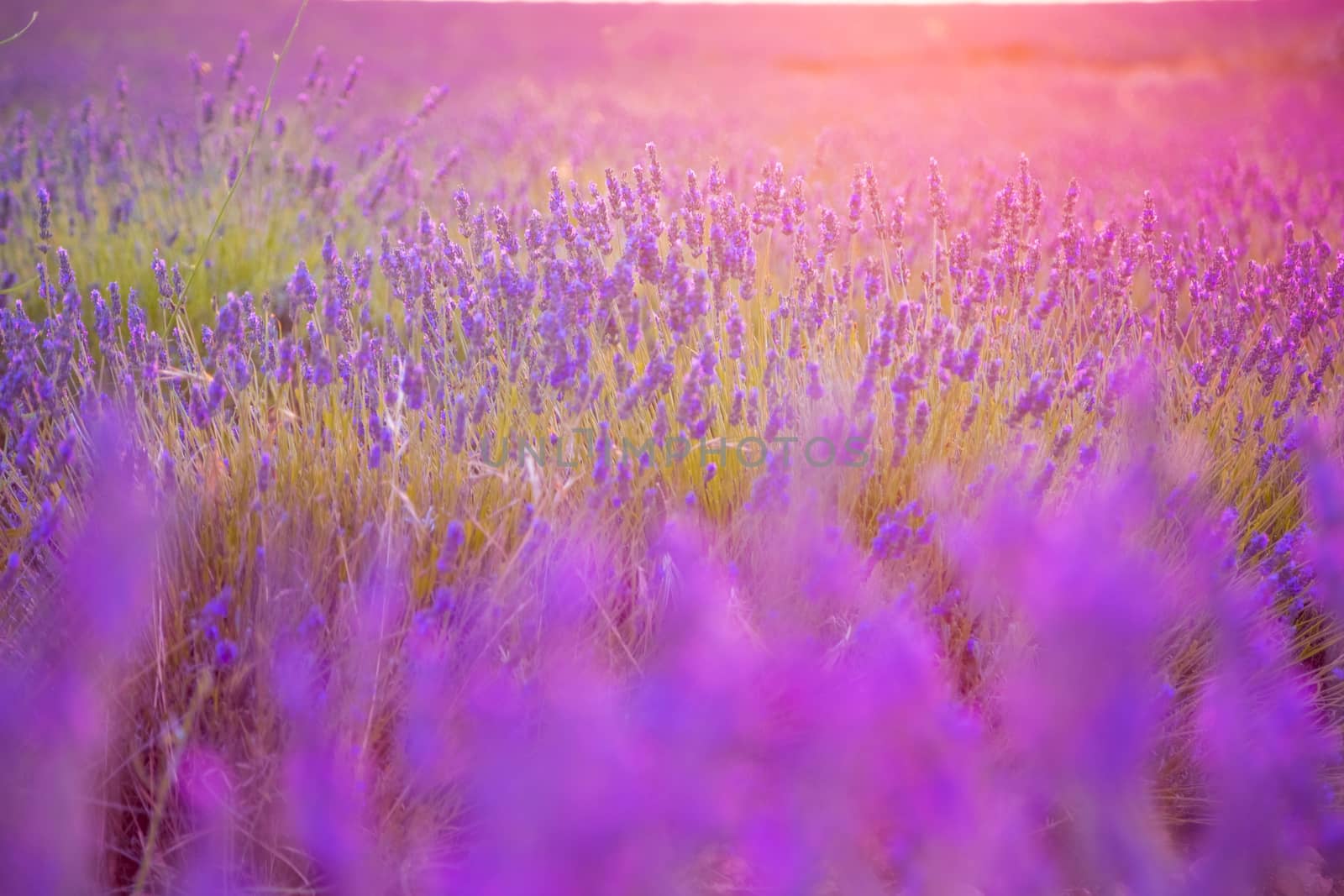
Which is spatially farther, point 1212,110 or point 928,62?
point 928,62

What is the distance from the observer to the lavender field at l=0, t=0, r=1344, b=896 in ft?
3.73

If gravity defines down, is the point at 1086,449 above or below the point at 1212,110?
below

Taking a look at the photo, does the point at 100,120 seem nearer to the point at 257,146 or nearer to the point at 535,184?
the point at 257,146

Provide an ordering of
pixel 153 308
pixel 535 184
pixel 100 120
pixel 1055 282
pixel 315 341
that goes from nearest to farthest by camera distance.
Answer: pixel 315 341 → pixel 1055 282 → pixel 153 308 → pixel 535 184 → pixel 100 120

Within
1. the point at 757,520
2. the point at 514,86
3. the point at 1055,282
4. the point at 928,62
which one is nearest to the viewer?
the point at 757,520

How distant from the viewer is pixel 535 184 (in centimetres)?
554

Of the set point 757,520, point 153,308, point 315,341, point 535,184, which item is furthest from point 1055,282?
point 535,184

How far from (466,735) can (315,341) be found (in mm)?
1032

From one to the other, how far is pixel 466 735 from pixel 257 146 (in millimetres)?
5217

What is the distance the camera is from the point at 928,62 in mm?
Result: 16047

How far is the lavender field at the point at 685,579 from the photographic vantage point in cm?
114

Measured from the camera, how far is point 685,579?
5.06ft

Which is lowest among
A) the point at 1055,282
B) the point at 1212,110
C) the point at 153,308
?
the point at 153,308

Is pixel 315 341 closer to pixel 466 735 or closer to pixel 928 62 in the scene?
pixel 466 735
